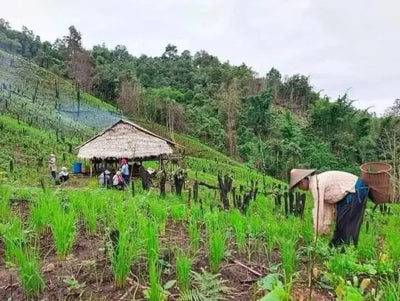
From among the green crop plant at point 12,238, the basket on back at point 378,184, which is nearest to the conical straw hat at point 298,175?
the basket on back at point 378,184

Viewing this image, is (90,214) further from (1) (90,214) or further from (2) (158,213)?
(2) (158,213)

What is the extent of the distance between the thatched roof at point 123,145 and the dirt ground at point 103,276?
17786 millimetres

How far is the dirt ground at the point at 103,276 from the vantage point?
8.81ft

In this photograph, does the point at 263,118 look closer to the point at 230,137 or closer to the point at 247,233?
the point at 230,137

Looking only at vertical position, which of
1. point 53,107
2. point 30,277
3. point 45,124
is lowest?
point 30,277

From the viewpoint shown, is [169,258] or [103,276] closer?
[103,276]

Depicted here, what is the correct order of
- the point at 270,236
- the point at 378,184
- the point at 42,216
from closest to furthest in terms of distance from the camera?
the point at 270,236 → the point at 42,216 → the point at 378,184

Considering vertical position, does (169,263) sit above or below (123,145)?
below

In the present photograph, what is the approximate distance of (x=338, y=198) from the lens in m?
4.88

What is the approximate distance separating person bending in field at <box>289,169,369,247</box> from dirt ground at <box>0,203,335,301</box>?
1323 millimetres

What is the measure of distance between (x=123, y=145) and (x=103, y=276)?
1935 centimetres

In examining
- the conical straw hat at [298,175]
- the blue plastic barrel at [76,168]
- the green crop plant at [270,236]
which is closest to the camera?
the green crop plant at [270,236]

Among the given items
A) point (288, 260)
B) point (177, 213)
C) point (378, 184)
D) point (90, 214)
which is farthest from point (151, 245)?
point (378, 184)

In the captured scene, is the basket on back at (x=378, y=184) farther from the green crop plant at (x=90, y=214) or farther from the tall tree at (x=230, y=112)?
the tall tree at (x=230, y=112)
